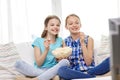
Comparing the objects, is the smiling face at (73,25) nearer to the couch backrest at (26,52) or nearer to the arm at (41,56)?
the arm at (41,56)

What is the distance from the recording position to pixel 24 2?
2541 millimetres

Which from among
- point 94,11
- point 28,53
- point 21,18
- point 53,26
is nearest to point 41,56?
point 28,53

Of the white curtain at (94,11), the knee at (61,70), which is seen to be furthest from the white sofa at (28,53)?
the white curtain at (94,11)

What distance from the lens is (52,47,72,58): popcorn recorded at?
1.86m

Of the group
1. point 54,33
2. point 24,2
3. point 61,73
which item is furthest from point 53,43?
point 24,2

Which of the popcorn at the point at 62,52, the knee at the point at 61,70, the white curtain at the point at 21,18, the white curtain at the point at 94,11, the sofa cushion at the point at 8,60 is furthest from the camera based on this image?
the white curtain at the point at 94,11

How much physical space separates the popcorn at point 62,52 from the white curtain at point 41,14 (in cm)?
70

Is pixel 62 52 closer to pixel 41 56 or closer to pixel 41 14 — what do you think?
pixel 41 56

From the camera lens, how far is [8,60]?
189 cm

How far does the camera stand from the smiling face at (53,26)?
203 cm

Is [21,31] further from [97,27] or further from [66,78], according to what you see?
[66,78]

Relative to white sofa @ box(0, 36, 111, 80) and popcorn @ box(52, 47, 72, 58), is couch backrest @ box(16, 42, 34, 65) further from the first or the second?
popcorn @ box(52, 47, 72, 58)

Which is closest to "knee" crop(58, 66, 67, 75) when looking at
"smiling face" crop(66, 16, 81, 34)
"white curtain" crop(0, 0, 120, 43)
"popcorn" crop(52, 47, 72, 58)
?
"popcorn" crop(52, 47, 72, 58)

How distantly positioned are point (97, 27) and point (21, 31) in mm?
796
